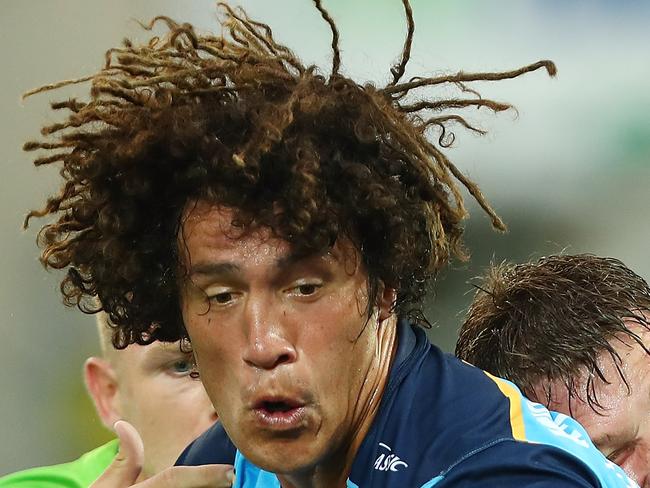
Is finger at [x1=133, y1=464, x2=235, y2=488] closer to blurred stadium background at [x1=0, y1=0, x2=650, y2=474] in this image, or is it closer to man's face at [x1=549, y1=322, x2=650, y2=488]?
man's face at [x1=549, y1=322, x2=650, y2=488]

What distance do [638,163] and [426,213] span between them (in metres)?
2.85

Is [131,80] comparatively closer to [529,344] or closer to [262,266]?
[262,266]

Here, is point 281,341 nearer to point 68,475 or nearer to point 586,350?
point 586,350

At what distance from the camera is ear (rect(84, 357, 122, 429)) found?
368 cm

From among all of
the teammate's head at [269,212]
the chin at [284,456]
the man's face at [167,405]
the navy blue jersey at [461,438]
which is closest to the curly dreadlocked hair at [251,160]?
the teammate's head at [269,212]

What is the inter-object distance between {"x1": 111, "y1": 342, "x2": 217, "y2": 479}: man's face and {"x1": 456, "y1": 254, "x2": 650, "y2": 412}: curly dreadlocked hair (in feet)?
2.85

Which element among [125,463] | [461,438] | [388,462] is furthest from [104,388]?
[461,438]

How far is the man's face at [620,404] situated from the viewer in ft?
9.03

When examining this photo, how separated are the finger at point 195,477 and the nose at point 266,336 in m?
0.48

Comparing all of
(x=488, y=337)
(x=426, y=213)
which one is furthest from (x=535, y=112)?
(x=426, y=213)

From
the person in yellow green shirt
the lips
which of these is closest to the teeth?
the lips

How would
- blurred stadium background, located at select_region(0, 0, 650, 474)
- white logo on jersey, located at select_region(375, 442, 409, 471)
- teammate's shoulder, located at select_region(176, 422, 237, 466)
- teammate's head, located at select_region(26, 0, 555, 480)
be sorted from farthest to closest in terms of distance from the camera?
blurred stadium background, located at select_region(0, 0, 650, 474) < teammate's shoulder, located at select_region(176, 422, 237, 466) < teammate's head, located at select_region(26, 0, 555, 480) < white logo on jersey, located at select_region(375, 442, 409, 471)

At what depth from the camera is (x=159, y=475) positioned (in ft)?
8.21

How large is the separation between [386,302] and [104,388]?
64.9 inches
